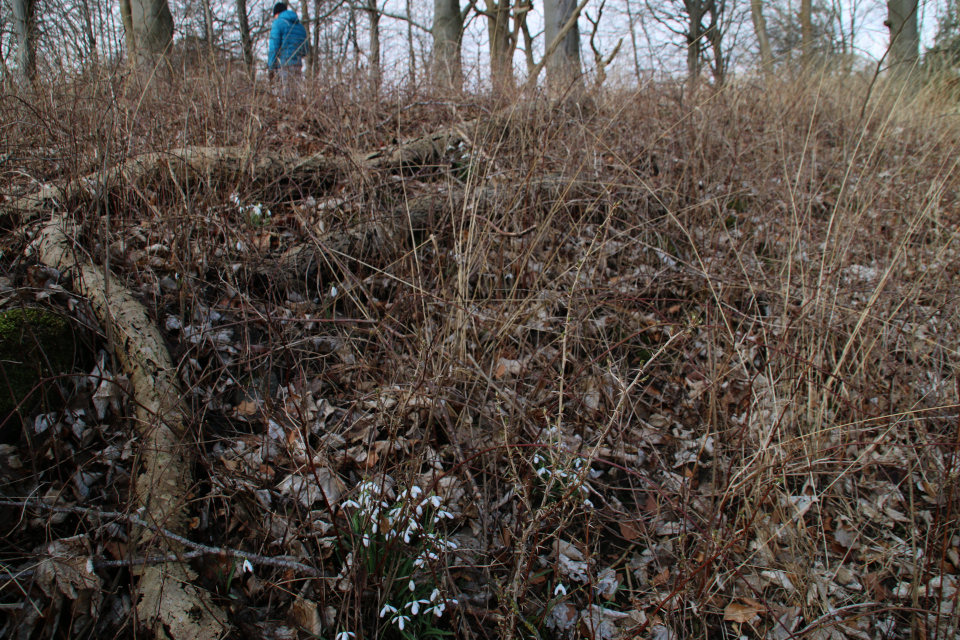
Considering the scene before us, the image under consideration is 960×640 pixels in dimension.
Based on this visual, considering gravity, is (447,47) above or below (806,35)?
above

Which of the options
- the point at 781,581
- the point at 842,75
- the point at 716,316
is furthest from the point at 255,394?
the point at 842,75

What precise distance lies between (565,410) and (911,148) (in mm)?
4373

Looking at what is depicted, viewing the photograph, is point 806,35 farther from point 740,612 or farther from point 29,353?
point 29,353

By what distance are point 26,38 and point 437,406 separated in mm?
3657

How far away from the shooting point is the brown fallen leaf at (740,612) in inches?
69.6

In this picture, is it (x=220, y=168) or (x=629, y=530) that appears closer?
(x=629, y=530)

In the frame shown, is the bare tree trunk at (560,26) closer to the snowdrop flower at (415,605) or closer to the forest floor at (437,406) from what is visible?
the forest floor at (437,406)

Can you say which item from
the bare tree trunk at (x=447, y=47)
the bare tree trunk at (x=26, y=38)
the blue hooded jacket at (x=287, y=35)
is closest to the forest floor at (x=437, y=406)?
the bare tree trunk at (x=26, y=38)

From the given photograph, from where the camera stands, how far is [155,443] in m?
1.75

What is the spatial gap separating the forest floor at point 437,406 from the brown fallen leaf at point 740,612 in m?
0.01

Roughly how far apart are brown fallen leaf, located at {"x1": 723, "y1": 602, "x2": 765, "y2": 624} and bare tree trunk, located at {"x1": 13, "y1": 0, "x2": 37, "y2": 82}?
4715 mm

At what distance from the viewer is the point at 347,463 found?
2.11 m

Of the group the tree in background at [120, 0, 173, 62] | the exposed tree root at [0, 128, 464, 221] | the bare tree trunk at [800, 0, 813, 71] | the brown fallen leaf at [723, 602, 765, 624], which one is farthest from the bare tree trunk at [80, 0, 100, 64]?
the bare tree trunk at [800, 0, 813, 71]

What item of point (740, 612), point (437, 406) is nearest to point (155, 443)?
point (437, 406)
